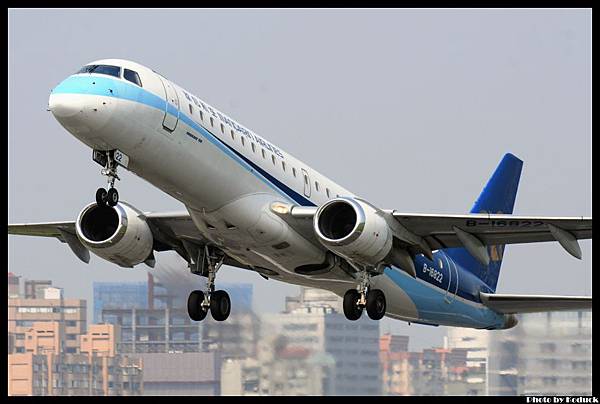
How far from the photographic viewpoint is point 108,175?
24.9 meters

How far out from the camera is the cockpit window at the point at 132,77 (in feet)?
81.5

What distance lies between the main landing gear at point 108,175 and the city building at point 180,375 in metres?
15.4

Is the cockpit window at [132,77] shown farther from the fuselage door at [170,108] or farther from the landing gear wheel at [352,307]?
the landing gear wheel at [352,307]

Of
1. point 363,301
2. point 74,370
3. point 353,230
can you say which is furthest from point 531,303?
point 74,370

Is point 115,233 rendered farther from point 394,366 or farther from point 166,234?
point 394,366

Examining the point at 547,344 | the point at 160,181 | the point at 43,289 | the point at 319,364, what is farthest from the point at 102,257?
the point at 43,289

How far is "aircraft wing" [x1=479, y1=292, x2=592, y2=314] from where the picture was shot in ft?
107

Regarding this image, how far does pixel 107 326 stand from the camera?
43781 millimetres

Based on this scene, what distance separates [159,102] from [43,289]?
2512 centimetres

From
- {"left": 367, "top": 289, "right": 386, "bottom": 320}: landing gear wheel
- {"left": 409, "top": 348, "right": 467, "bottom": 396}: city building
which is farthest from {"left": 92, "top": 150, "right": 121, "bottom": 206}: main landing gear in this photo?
{"left": 409, "top": 348, "right": 467, "bottom": 396}: city building

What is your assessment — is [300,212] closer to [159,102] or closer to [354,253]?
[354,253]

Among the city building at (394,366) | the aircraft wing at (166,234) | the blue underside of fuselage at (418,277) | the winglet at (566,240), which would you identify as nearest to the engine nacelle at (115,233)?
the aircraft wing at (166,234)

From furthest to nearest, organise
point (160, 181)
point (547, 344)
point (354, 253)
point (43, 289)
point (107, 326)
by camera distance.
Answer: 1. point (43, 289)
2. point (107, 326)
3. point (547, 344)
4. point (354, 253)
5. point (160, 181)

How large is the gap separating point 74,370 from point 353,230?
1852 cm
